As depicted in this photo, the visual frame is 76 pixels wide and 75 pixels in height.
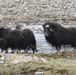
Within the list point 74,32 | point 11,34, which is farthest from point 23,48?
point 74,32

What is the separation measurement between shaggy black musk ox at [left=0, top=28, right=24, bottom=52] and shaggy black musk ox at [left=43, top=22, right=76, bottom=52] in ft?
2.45

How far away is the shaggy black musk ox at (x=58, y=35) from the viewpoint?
14.1 m

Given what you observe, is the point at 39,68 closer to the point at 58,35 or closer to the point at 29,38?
the point at 58,35

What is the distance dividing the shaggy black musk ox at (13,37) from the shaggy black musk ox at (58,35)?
75 centimetres

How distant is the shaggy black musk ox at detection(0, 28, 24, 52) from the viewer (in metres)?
14.0

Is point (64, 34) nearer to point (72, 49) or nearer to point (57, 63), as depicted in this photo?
point (72, 49)

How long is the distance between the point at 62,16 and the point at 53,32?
45.3 ft

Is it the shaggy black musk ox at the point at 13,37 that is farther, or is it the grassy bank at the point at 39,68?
the shaggy black musk ox at the point at 13,37

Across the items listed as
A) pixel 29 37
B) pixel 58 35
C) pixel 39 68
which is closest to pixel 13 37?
pixel 29 37

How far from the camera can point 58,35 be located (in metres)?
14.3

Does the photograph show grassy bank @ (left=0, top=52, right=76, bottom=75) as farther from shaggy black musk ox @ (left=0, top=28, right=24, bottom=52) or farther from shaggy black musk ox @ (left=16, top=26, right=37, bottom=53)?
shaggy black musk ox @ (left=16, top=26, right=37, bottom=53)

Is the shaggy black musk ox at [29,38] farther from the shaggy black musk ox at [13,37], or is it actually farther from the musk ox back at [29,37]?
the shaggy black musk ox at [13,37]

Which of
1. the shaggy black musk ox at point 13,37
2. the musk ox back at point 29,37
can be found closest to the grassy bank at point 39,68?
the shaggy black musk ox at point 13,37

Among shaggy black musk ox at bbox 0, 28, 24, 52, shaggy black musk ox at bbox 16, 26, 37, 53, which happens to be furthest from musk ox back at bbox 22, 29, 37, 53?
shaggy black musk ox at bbox 0, 28, 24, 52
